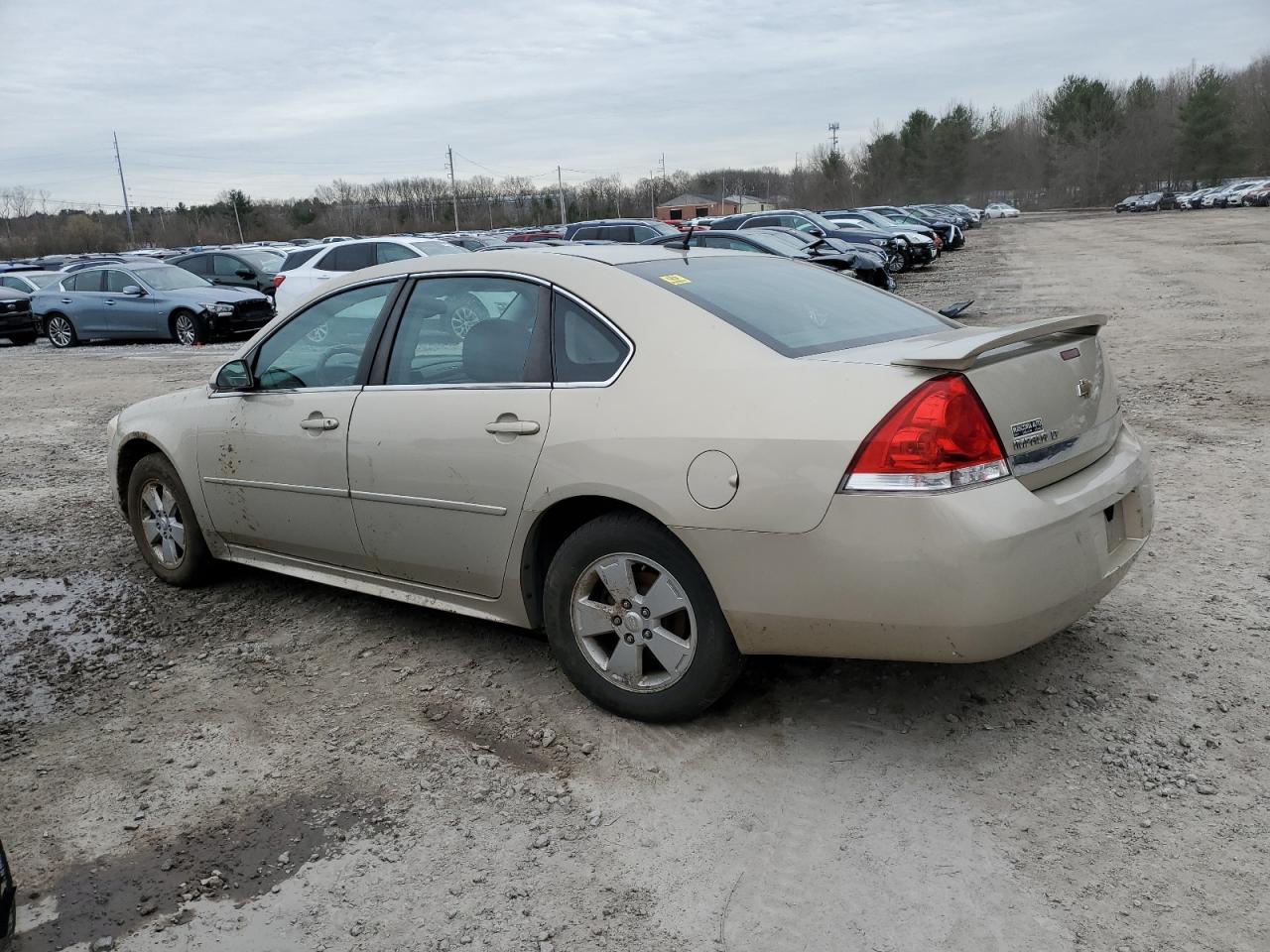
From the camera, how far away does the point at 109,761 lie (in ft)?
11.9

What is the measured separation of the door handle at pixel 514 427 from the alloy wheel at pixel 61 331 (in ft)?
66.9

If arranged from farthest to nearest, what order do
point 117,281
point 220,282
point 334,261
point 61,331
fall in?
1. point 220,282
2. point 61,331
3. point 117,281
4. point 334,261

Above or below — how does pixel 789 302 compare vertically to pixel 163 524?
above

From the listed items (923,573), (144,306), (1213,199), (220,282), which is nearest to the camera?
(923,573)

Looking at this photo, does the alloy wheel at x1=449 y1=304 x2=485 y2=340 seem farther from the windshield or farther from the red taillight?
the windshield

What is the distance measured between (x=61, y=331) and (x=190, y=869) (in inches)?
834

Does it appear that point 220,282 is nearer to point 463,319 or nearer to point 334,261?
point 334,261

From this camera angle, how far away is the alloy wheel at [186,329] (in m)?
18.9

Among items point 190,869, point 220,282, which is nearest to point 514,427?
point 190,869

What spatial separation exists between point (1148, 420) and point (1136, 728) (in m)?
5.14

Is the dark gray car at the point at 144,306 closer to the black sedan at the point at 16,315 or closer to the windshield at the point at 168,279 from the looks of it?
the windshield at the point at 168,279

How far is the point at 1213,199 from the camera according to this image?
7194 cm

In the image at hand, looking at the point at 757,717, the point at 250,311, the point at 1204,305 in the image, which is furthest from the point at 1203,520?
the point at 250,311

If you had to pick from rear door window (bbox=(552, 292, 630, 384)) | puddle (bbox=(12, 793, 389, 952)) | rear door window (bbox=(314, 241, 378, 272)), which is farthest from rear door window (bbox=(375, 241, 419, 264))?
puddle (bbox=(12, 793, 389, 952))
